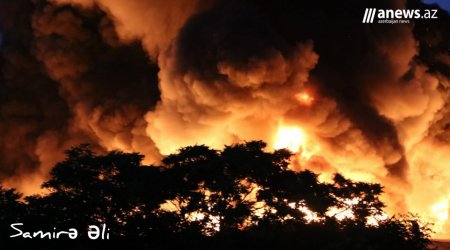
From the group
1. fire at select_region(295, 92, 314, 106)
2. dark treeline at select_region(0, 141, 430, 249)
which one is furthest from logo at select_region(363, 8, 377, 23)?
dark treeline at select_region(0, 141, 430, 249)

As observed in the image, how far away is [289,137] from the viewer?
1166 inches

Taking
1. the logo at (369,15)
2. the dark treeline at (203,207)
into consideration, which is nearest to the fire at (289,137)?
the dark treeline at (203,207)

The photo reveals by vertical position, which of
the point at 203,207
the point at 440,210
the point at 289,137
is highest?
the point at 289,137

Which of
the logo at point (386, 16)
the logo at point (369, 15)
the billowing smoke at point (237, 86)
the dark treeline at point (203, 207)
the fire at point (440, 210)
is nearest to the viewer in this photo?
the dark treeline at point (203, 207)

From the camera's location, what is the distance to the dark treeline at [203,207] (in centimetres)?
1559

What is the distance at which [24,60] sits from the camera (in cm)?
4184

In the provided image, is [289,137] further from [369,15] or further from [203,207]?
[203,207]

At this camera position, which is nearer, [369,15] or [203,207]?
[203,207]

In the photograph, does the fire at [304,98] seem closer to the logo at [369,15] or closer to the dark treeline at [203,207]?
Result: the logo at [369,15]

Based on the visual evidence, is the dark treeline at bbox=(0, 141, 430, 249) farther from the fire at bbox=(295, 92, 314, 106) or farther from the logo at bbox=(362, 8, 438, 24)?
the logo at bbox=(362, 8, 438, 24)

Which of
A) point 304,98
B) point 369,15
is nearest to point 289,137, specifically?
point 304,98

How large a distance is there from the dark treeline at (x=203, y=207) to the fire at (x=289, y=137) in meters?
10.3

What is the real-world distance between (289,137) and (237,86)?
4.29m

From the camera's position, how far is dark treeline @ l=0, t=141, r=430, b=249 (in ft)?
51.1
